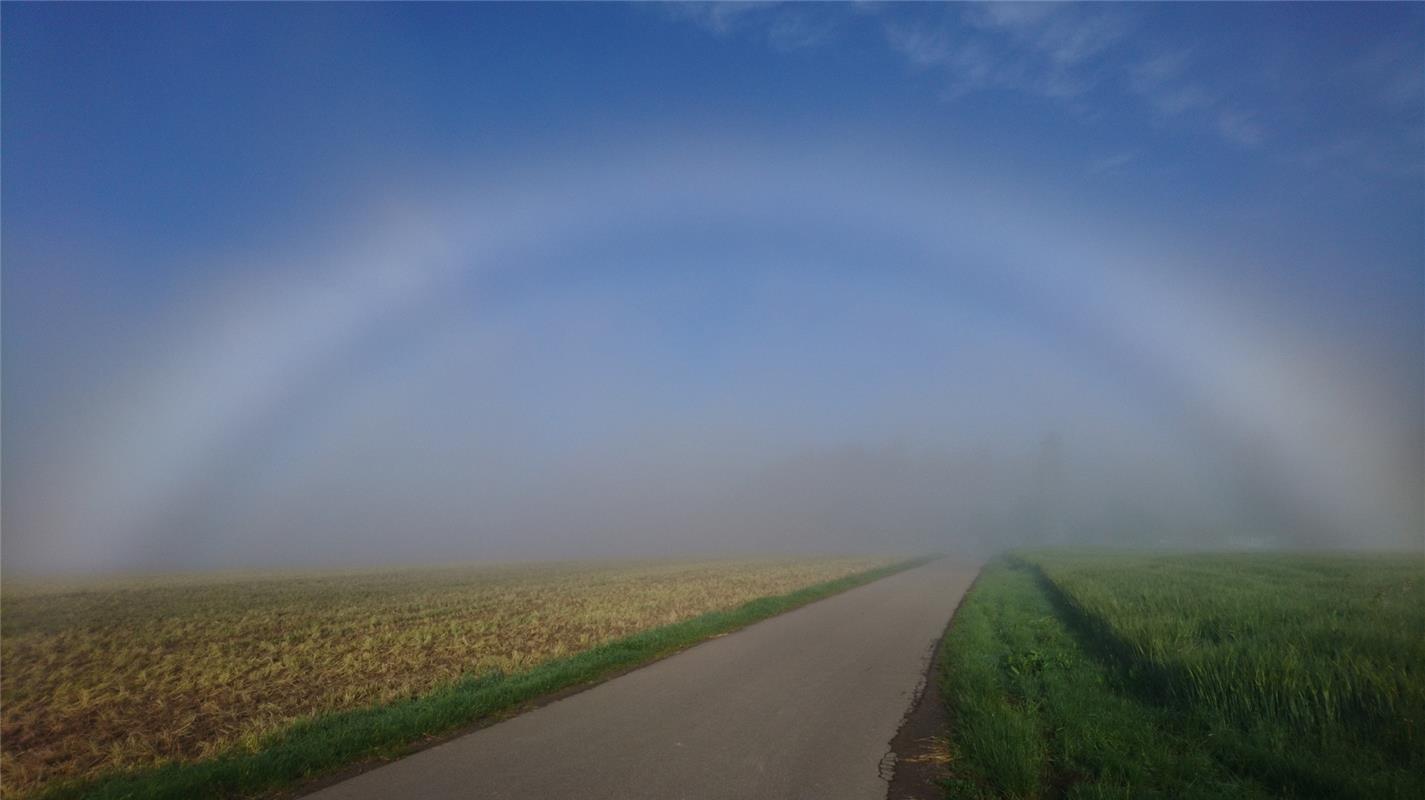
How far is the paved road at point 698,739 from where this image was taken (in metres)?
5.86

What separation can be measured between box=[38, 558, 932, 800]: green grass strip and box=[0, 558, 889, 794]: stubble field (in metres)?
0.40

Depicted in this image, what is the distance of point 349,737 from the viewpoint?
23.9 ft

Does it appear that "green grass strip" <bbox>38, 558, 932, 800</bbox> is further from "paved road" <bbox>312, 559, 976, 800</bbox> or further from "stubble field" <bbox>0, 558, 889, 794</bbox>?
"paved road" <bbox>312, 559, 976, 800</bbox>

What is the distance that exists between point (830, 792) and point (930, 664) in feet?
22.7

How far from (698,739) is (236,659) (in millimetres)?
10787

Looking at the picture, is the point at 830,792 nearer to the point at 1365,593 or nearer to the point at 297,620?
the point at 297,620

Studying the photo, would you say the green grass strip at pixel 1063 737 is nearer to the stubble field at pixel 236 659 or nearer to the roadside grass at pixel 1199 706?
the roadside grass at pixel 1199 706

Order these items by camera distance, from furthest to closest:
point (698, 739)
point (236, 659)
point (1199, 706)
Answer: point (236, 659), point (1199, 706), point (698, 739)

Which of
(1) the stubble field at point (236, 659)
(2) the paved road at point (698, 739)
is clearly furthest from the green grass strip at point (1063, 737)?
(1) the stubble field at point (236, 659)

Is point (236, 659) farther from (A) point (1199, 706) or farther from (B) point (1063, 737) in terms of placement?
(A) point (1199, 706)

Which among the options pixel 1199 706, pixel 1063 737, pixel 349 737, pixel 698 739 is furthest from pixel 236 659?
pixel 1199 706

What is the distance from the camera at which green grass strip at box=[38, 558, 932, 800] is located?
610 centimetres

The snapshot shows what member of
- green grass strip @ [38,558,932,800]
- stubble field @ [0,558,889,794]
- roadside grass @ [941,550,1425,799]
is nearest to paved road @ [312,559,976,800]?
green grass strip @ [38,558,932,800]

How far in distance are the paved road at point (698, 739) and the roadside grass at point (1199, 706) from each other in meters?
1.13
